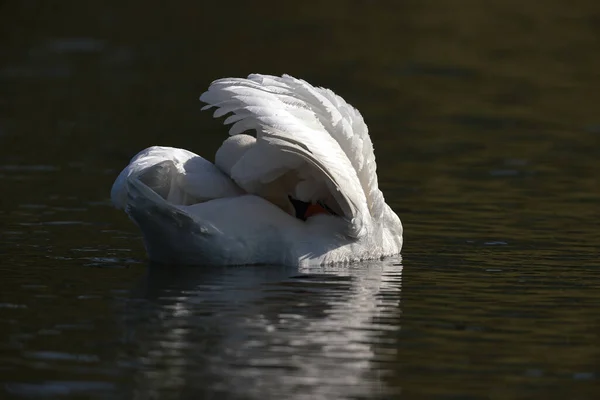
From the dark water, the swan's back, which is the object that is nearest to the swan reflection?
the dark water

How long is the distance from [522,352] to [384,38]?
22988 mm

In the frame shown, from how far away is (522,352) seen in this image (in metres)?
8.73

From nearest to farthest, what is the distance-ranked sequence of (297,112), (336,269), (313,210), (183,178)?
(297,112)
(183,178)
(336,269)
(313,210)

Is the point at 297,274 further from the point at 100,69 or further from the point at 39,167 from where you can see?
the point at 100,69

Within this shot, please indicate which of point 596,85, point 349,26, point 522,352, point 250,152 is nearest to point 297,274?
point 250,152

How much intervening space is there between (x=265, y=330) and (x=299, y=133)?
185cm

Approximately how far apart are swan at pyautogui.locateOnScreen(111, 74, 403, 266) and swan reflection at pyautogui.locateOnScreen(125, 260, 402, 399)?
0.74 ft

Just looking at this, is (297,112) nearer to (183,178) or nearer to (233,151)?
(233,151)

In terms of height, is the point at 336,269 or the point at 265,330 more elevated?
the point at 336,269

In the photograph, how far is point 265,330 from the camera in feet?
30.0

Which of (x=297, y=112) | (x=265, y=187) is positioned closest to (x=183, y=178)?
(x=265, y=187)

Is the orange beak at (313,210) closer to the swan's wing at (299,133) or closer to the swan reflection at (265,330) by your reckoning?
the swan's wing at (299,133)

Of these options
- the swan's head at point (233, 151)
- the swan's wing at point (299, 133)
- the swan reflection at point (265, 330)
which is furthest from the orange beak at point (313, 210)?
the swan's head at point (233, 151)

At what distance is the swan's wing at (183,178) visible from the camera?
10930 millimetres
